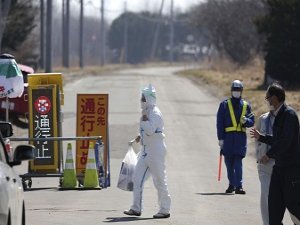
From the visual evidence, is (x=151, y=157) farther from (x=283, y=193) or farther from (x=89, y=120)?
(x=89, y=120)

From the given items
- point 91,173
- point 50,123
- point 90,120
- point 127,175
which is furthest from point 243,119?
point 50,123

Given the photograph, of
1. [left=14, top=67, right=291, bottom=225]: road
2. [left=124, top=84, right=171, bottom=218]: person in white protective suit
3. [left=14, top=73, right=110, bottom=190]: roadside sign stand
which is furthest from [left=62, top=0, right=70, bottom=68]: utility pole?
[left=124, top=84, right=171, bottom=218]: person in white protective suit

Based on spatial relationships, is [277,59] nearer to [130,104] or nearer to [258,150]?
[130,104]

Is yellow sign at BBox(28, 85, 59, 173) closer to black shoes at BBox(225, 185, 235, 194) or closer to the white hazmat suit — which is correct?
black shoes at BBox(225, 185, 235, 194)

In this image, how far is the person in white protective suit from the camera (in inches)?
528

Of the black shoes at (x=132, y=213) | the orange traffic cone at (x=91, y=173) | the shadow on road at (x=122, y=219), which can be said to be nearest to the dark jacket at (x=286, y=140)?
the shadow on road at (x=122, y=219)

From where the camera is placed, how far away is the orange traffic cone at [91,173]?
53.8 ft

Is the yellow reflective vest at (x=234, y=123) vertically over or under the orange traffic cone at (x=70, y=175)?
over

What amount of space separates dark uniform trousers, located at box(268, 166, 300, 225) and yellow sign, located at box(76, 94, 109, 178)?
6.84 m

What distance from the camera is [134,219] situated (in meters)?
13.2

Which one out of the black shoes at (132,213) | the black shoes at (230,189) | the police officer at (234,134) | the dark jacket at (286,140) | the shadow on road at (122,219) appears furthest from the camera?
the black shoes at (230,189)

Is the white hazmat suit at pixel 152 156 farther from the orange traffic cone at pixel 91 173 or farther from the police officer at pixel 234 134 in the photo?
the police officer at pixel 234 134

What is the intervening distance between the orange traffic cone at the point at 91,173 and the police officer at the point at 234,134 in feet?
7.04

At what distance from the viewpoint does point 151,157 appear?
1344 cm
